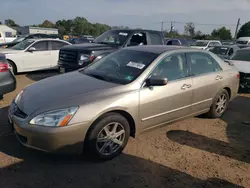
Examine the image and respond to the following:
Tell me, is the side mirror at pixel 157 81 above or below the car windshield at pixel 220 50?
below

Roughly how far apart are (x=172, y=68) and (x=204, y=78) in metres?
0.82

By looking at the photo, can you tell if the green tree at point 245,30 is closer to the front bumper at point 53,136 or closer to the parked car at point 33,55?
the parked car at point 33,55

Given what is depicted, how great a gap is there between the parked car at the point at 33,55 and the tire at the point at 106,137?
6771 millimetres

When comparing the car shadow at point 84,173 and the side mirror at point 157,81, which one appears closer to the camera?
the car shadow at point 84,173

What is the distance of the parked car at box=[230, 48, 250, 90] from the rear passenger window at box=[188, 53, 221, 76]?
2869mm

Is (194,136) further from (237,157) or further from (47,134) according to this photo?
(47,134)

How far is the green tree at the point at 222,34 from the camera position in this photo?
54.3m

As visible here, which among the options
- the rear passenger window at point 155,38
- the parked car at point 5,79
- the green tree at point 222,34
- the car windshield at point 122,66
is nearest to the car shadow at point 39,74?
the parked car at point 5,79

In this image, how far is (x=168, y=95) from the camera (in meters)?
3.86

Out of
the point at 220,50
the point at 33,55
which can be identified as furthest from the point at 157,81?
the point at 220,50

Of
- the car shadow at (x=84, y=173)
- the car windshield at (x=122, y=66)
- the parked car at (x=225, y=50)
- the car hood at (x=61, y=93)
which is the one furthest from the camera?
the parked car at (x=225, y=50)

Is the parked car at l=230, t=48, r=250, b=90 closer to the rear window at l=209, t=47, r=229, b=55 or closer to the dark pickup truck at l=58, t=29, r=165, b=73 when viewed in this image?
the dark pickup truck at l=58, t=29, r=165, b=73

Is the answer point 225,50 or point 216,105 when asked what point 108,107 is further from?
point 225,50

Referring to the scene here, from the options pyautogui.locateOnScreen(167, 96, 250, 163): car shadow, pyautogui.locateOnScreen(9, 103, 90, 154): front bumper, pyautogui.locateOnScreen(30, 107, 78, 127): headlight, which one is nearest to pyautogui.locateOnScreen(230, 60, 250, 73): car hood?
pyautogui.locateOnScreen(167, 96, 250, 163): car shadow
